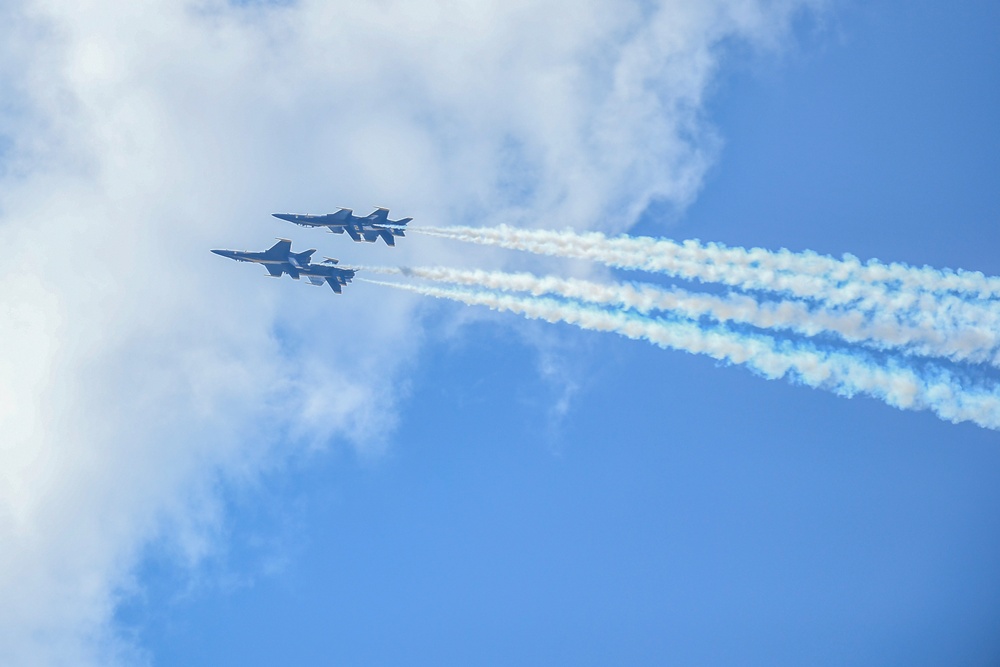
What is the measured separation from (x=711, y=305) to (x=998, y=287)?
55.9 ft

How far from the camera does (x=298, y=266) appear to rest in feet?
291

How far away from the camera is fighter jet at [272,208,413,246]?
88875 mm

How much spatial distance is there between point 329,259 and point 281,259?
4.24 meters

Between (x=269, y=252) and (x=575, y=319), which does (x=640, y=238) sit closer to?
(x=575, y=319)

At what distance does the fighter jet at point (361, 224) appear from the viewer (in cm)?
8888

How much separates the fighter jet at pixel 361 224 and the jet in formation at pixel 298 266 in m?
2.90

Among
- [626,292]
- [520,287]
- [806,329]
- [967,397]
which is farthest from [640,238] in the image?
[967,397]

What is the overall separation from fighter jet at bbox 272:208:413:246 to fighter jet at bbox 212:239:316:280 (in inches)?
114

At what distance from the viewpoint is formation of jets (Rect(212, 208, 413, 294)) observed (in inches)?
3477

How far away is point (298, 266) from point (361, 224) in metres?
6.30

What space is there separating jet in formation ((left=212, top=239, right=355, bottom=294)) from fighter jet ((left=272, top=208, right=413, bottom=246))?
9.52 feet

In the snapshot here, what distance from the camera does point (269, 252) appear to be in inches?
3519

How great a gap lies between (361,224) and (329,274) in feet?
16.5

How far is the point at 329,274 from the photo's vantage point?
8819 centimetres
